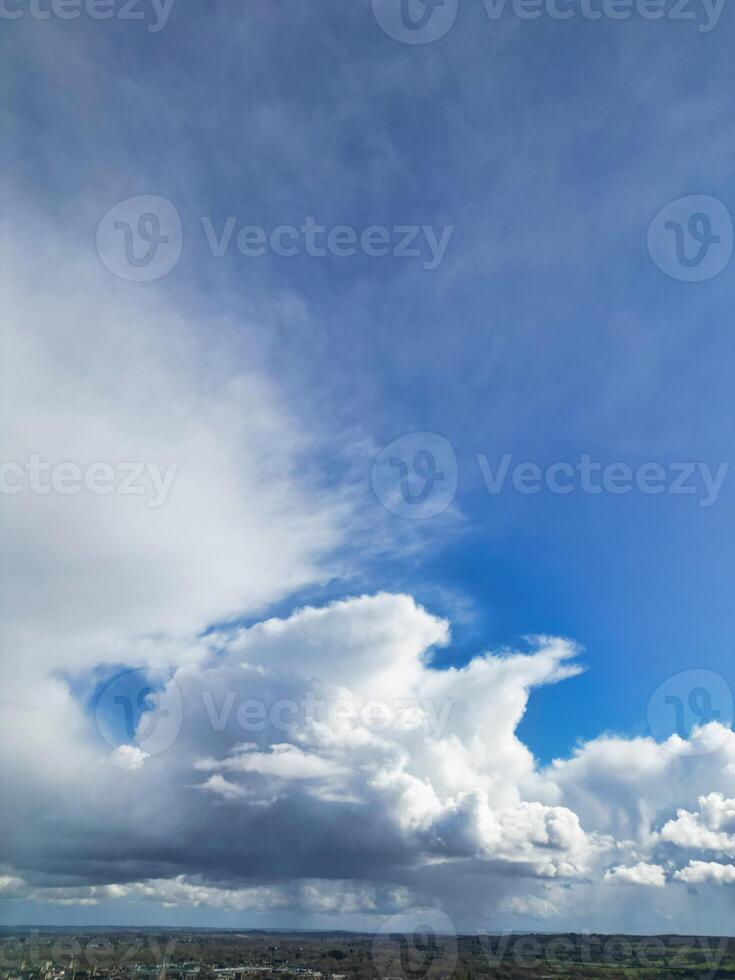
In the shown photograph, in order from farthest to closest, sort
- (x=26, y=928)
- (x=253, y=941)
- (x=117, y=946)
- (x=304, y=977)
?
(x=253, y=941), (x=117, y=946), (x=26, y=928), (x=304, y=977)

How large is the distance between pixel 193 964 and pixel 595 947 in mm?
86186

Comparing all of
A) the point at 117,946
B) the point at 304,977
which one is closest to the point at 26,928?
the point at 117,946

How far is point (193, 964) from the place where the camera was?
116875 mm

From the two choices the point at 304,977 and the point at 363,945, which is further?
the point at 363,945

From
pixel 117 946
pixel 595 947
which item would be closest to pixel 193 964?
pixel 117 946

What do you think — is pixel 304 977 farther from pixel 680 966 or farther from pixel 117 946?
pixel 680 966

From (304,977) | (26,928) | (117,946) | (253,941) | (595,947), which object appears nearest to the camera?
(304,977)

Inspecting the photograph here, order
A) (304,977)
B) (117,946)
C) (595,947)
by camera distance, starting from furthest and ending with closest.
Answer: (595,947), (117,946), (304,977)

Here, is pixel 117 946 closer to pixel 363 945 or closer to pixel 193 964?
pixel 193 964

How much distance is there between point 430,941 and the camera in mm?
146750

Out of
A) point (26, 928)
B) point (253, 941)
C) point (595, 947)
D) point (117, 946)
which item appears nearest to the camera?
point (26, 928)

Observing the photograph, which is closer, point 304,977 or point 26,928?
point 304,977

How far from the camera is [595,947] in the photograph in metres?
142

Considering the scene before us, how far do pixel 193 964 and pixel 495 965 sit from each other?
5391cm
